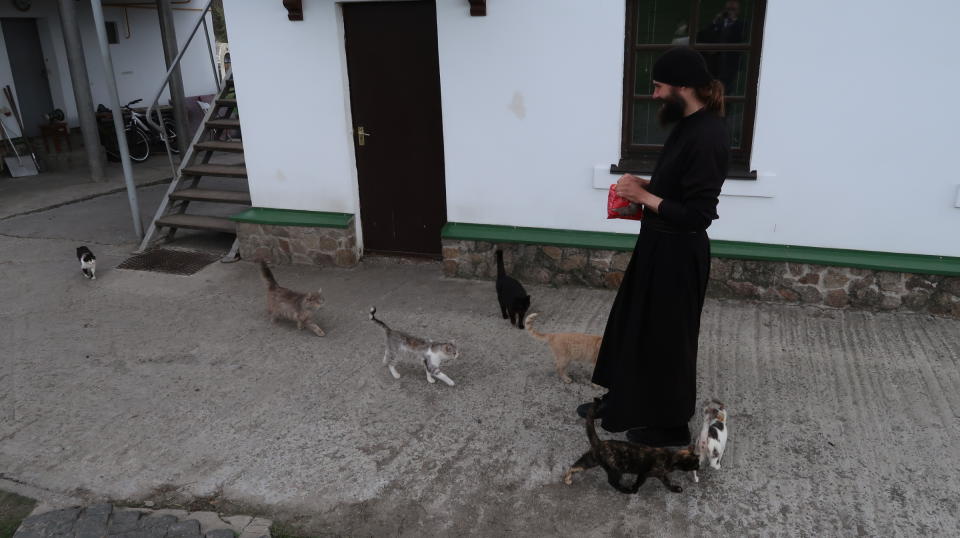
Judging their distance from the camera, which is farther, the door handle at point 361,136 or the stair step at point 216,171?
the stair step at point 216,171

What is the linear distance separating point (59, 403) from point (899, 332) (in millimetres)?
5936

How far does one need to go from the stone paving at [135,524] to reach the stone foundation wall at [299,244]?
3.66 meters

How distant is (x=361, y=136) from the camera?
667 centimetres

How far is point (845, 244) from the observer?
5465 millimetres

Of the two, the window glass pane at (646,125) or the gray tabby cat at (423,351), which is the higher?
the window glass pane at (646,125)

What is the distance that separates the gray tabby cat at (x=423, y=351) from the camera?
4.53 m

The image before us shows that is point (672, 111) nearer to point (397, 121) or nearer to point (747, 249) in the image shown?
point (747, 249)

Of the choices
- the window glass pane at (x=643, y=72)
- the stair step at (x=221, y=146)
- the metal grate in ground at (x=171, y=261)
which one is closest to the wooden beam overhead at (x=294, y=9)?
the stair step at (x=221, y=146)

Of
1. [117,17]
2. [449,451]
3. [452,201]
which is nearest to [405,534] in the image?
[449,451]

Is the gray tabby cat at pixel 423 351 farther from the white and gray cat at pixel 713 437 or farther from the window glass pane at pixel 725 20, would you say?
the window glass pane at pixel 725 20

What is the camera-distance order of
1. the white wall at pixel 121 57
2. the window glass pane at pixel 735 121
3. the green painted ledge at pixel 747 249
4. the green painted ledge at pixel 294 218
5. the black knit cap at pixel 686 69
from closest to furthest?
the black knit cap at pixel 686 69
the green painted ledge at pixel 747 249
the window glass pane at pixel 735 121
the green painted ledge at pixel 294 218
the white wall at pixel 121 57

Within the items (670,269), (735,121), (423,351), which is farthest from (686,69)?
(735,121)

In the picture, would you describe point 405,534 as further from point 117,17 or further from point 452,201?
Result: point 117,17

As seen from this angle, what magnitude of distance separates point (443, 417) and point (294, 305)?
5.92 feet
